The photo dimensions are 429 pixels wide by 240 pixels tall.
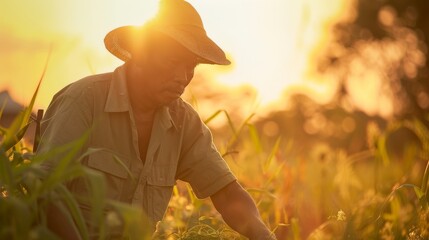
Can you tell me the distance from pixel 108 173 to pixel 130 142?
0.21 metres

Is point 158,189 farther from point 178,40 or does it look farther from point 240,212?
point 178,40

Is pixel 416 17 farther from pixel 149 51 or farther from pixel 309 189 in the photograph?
pixel 149 51

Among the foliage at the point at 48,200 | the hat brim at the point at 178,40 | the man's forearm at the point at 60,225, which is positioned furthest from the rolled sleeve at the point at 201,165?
the foliage at the point at 48,200

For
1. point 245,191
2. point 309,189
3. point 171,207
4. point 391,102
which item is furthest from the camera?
point 391,102

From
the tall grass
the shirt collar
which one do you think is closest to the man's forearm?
the tall grass

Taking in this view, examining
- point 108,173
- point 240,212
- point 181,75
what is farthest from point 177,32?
point 240,212

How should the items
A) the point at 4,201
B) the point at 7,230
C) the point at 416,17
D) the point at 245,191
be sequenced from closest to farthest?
the point at 7,230, the point at 4,201, the point at 245,191, the point at 416,17

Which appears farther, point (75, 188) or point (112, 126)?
point (112, 126)

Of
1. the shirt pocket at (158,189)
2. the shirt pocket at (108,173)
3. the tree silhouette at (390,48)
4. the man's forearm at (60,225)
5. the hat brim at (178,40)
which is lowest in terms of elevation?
the tree silhouette at (390,48)

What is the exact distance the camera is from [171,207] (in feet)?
14.4

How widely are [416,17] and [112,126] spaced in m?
21.4

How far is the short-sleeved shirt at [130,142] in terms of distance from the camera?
11.2 feet

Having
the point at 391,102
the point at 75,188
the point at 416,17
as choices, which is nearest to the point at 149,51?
the point at 75,188

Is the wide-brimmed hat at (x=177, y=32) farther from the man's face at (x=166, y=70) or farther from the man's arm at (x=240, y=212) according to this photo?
the man's arm at (x=240, y=212)
